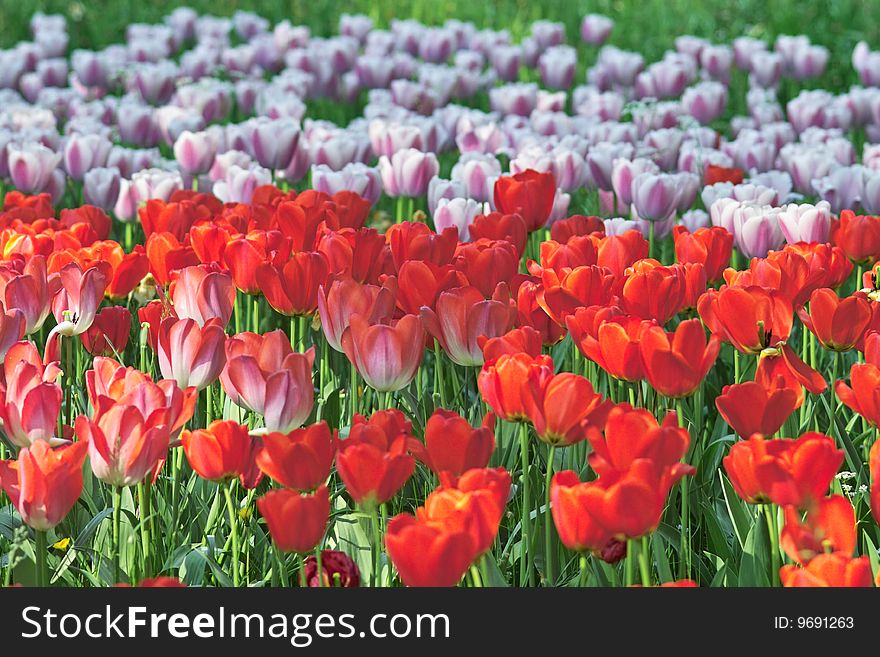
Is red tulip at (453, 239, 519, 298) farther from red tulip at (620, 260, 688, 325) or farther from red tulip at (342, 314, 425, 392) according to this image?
red tulip at (342, 314, 425, 392)

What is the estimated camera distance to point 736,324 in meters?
2.60

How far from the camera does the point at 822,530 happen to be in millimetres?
1896

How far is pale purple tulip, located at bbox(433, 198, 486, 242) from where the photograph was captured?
12.6ft

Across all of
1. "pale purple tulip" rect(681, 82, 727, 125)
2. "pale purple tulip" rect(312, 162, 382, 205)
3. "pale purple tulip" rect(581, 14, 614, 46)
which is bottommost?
"pale purple tulip" rect(312, 162, 382, 205)

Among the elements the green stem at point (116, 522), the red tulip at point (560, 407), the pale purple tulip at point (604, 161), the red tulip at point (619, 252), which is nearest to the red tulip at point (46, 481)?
the green stem at point (116, 522)

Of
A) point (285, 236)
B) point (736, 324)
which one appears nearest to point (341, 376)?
point (285, 236)

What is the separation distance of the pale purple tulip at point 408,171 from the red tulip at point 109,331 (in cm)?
152

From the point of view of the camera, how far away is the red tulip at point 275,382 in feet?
7.55

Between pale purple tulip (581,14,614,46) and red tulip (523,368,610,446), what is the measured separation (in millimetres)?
6224

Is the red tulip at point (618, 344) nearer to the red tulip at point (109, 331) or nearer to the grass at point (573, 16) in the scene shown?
the red tulip at point (109, 331)

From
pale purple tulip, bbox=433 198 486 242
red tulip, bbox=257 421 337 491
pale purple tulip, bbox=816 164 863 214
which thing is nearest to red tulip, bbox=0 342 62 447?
red tulip, bbox=257 421 337 491

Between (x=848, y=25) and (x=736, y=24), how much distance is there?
2.42ft

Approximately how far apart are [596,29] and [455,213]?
455cm

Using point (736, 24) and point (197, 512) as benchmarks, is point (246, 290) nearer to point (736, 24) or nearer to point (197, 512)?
point (197, 512)
